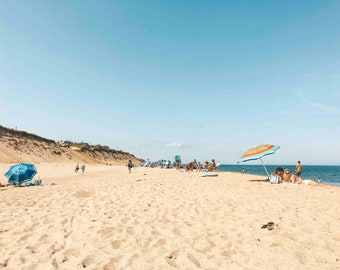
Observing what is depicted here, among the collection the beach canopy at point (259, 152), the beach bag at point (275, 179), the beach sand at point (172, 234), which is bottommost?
the beach sand at point (172, 234)

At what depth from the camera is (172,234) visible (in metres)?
6.26

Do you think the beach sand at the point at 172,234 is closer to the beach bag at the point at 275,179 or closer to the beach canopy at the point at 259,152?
the beach bag at the point at 275,179

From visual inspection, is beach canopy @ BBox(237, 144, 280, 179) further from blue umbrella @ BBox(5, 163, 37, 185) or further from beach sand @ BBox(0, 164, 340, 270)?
blue umbrella @ BBox(5, 163, 37, 185)

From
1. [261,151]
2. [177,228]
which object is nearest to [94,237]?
[177,228]

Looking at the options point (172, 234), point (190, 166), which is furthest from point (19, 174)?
point (190, 166)

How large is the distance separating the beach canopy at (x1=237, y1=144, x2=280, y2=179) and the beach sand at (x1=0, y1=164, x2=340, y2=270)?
6.80 meters

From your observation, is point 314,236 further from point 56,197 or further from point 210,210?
point 56,197

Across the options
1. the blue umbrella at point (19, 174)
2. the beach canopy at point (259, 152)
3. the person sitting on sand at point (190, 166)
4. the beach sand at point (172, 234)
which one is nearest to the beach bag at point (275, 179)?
the beach canopy at point (259, 152)

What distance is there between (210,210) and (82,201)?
572 centimetres

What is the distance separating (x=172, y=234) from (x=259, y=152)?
1295 centimetres

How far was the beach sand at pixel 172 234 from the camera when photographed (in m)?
4.75

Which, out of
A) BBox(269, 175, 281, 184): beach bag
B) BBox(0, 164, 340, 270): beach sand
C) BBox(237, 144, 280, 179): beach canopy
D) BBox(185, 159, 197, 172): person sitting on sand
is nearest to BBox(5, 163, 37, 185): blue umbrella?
BBox(0, 164, 340, 270): beach sand

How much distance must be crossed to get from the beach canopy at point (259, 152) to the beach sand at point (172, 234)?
22.3ft

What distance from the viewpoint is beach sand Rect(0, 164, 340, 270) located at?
4.75m
